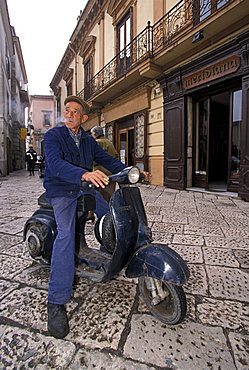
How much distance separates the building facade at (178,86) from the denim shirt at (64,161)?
17.9ft

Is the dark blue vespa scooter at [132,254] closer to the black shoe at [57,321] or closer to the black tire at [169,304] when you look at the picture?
the black tire at [169,304]

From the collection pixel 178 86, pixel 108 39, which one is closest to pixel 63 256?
pixel 178 86

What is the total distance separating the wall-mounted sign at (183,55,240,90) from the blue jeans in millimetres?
6553

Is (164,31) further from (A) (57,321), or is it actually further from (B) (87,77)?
(A) (57,321)

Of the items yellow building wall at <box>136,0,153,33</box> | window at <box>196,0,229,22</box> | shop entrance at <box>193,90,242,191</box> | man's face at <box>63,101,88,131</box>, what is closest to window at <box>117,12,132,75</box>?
yellow building wall at <box>136,0,153,33</box>

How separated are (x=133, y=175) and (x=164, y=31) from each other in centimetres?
860

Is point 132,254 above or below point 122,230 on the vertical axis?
below

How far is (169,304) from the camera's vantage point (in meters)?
1.76

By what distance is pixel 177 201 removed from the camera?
21.0 feet

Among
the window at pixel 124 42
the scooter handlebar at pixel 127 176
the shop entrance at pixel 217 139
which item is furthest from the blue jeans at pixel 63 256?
the window at pixel 124 42

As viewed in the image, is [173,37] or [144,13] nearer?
[173,37]

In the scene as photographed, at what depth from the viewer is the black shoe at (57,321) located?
1.57 meters

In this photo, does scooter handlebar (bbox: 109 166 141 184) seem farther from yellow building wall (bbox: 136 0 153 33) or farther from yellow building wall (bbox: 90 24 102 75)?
yellow building wall (bbox: 90 24 102 75)

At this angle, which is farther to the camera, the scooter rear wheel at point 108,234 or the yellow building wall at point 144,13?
the yellow building wall at point 144,13
